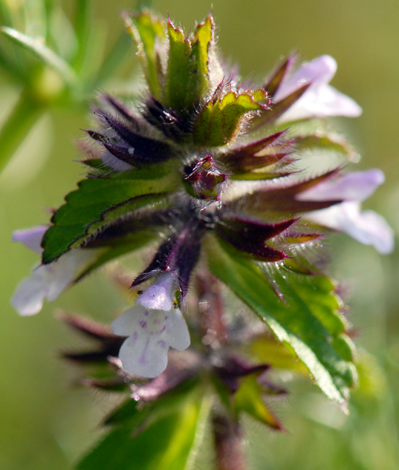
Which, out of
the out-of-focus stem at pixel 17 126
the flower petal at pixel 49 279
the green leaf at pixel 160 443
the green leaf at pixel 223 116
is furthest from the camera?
the out-of-focus stem at pixel 17 126

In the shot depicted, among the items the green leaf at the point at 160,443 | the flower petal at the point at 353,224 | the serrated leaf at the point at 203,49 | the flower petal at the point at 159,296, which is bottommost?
the green leaf at the point at 160,443

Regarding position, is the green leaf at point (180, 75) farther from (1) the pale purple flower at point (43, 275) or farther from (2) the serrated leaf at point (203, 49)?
(1) the pale purple flower at point (43, 275)

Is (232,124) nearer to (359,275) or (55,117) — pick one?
(359,275)

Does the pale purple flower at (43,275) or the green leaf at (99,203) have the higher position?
the green leaf at (99,203)

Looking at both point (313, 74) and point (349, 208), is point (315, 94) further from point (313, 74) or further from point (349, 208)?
point (349, 208)

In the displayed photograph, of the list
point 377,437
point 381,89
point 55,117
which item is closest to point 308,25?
point 381,89

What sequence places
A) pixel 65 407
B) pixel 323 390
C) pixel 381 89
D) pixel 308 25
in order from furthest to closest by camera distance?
pixel 308 25 < pixel 381 89 < pixel 65 407 < pixel 323 390

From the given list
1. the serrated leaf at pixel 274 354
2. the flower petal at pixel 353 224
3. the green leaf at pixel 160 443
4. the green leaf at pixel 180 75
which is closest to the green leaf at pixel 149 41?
the green leaf at pixel 180 75
